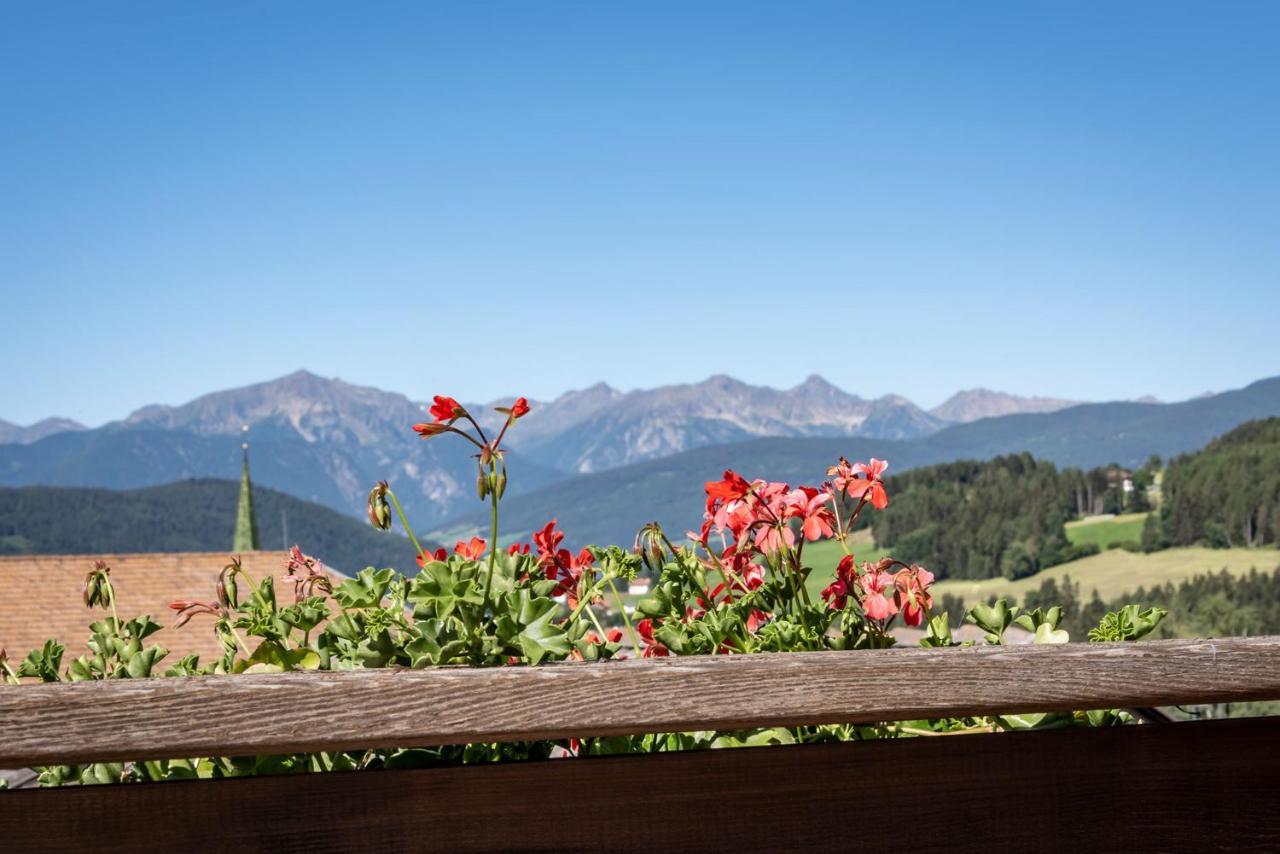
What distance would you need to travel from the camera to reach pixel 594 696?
94 cm

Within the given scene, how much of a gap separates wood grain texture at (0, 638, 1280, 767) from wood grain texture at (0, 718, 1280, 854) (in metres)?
0.07

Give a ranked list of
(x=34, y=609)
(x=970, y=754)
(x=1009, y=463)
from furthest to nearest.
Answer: (x=1009, y=463) → (x=34, y=609) → (x=970, y=754)

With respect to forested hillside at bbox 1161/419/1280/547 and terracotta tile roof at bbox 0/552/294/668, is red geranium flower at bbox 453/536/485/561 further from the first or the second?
forested hillside at bbox 1161/419/1280/547

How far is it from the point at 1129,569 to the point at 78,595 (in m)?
76.7

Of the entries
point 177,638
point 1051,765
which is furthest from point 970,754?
point 177,638

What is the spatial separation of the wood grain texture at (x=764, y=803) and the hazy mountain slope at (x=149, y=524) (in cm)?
16037

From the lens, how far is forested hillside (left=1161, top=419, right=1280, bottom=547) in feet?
288

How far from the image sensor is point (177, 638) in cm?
2361

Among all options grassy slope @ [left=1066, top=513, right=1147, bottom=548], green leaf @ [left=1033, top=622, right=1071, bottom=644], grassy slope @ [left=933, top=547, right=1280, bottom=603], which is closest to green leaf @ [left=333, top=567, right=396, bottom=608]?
green leaf @ [left=1033, top=622, right=1071, bottom=644]

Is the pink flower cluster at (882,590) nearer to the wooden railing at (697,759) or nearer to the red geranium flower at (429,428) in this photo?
the wooden railing at (697,759)

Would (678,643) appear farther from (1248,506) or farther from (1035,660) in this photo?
(1248,506)

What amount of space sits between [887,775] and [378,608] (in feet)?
1.72

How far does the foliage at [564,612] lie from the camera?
3.70ft

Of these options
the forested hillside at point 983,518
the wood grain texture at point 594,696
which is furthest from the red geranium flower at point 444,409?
the forested hillside at point 983,518
